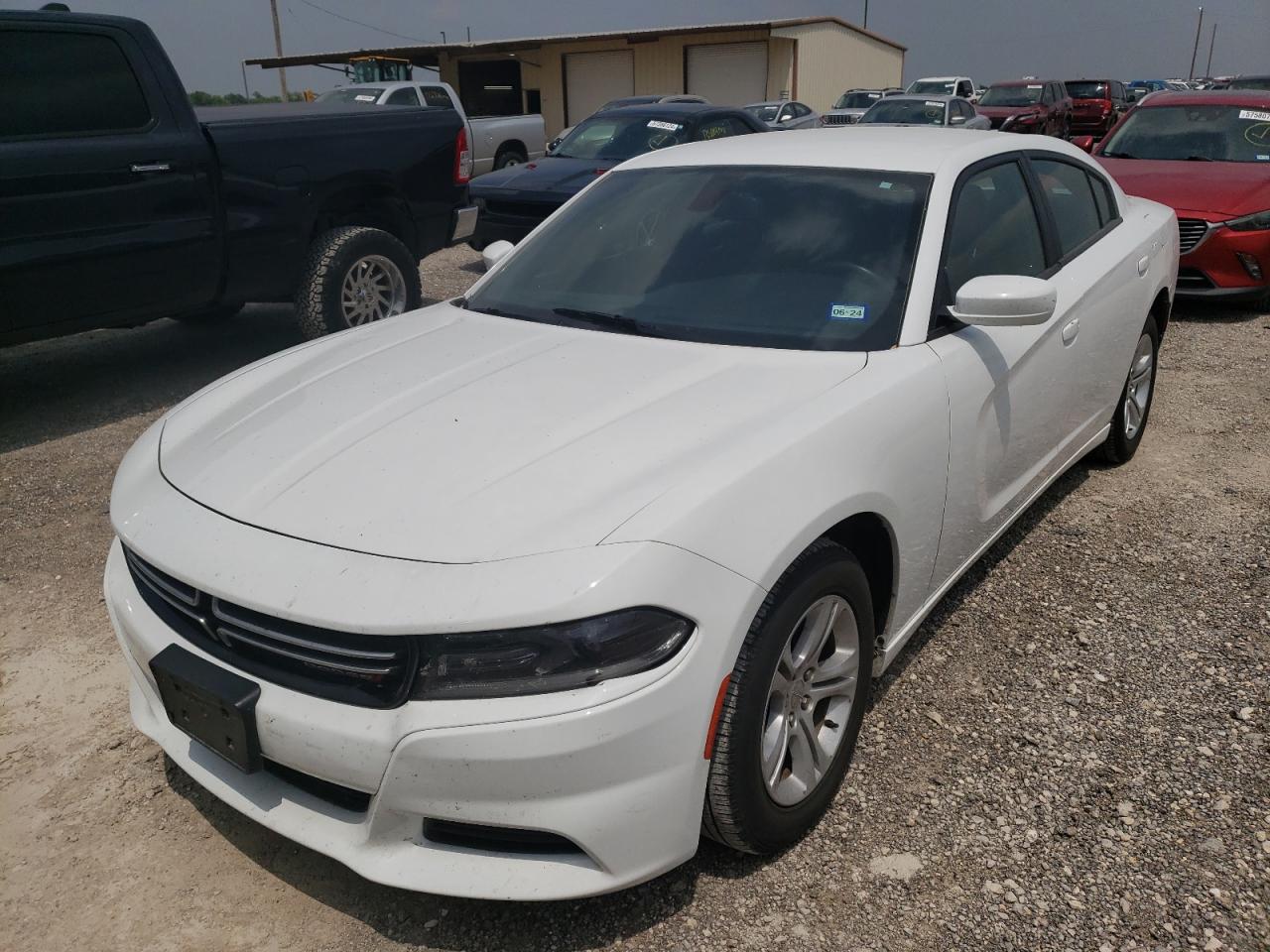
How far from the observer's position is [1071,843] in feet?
8.05

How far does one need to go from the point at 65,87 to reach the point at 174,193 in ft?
2.34

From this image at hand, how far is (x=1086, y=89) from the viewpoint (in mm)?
24891

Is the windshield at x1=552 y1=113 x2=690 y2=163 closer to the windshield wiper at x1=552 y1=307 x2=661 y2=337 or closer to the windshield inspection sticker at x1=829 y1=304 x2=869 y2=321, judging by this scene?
the windshield wiper at x1=552 y1=307 x2=661 y2=337

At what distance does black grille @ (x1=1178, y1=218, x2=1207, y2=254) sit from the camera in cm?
739

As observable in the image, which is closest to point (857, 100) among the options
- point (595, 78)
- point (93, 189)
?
point (595, 78)

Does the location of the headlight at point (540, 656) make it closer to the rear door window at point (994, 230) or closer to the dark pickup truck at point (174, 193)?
the rear door window at point (994, 230)

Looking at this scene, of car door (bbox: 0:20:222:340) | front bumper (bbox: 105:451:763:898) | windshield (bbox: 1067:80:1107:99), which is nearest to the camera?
front bumper (bbox: 105:451:763:898)

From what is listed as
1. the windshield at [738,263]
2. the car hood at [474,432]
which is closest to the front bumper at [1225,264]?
the windshield at [738,263]

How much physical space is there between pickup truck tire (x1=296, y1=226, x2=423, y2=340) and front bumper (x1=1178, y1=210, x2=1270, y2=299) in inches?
221

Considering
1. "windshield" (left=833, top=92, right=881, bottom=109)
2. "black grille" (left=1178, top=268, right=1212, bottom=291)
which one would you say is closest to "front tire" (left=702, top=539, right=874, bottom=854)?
"black grille" (left=1178, top=268, right=1212, bottom=291)

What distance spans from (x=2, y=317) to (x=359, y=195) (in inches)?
92.6

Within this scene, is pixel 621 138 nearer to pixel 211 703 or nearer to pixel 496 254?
pixel 496 254

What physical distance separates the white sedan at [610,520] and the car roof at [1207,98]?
22.0 ft

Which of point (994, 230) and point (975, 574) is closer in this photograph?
point (994, 230)
